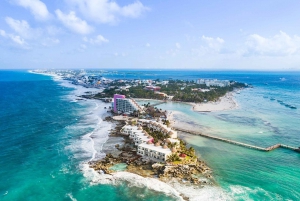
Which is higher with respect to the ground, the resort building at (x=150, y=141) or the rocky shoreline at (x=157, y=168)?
the resort building at (x=150, y=141)

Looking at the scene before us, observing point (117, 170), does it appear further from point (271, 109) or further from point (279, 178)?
point (271, 109)

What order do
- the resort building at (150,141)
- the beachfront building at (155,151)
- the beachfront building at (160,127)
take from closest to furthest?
the beachfront building at (155,151) → the resort building at (150,141) → the beachfront building at (160,127)

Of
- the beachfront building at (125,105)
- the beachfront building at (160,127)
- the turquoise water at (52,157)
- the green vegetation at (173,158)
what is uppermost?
the beachfront building at (125,105)

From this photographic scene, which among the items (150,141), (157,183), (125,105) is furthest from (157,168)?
(125,105)

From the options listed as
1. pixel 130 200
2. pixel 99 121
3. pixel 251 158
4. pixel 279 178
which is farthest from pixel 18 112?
pixel 279 178

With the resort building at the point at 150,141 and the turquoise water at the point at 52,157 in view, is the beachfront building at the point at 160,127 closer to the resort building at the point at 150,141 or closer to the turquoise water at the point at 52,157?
the resort building at the point at 150,141

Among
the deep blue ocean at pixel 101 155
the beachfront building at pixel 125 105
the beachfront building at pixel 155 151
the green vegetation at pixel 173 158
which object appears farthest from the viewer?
the beachfront building at pixel 125 105

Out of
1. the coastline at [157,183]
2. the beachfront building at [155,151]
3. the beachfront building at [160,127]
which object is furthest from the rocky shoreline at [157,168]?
the beachfront building at [160,127]
